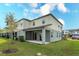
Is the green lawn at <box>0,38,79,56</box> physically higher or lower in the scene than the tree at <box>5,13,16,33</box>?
lower

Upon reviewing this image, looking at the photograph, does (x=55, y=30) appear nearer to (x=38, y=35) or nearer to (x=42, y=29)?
(x=42, y=29)

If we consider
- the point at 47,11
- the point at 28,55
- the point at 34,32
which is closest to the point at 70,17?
the point at 47,11

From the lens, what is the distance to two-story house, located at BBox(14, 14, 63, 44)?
6516 millimetres

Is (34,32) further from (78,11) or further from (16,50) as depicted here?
(78,11)

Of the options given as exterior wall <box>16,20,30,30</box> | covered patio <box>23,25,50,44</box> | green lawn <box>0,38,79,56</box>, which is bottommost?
green lawn <box>0,38,79,56</box>

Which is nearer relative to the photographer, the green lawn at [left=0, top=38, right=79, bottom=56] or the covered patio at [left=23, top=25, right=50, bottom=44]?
the green lawn at [left=0, top=38, right=79, bottom=56]

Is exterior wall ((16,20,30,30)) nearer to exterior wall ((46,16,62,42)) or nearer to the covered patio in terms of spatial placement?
the covered patio

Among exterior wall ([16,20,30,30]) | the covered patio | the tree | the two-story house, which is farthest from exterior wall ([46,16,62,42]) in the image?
the tree

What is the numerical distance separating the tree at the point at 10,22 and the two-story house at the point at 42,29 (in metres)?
0.12

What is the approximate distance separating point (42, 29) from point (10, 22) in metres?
0.94

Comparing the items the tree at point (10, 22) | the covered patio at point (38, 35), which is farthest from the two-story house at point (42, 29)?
the tree at point (10, 22)

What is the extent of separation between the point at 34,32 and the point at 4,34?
87 cm

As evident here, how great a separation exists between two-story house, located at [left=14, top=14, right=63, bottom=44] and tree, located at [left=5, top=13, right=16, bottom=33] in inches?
4.8

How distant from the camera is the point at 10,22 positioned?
657 centimetres
